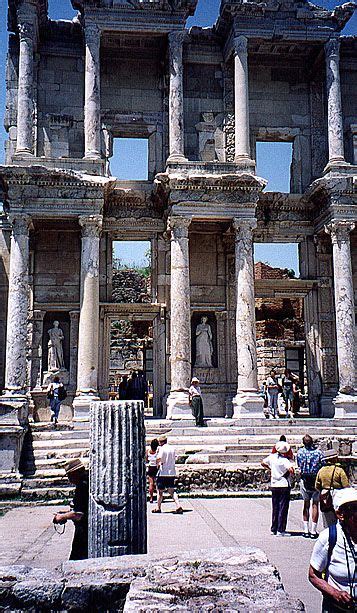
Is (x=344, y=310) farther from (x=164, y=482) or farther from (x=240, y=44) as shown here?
(x=164, y=482)

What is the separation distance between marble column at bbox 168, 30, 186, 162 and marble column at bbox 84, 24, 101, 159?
2.21m

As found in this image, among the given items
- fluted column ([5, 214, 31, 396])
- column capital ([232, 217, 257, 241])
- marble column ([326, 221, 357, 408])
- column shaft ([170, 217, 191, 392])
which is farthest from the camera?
column capital ([232, 217, 257, 241])

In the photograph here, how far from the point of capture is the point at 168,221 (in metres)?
19.9

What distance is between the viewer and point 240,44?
21.0m

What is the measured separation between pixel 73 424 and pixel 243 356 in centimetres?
512

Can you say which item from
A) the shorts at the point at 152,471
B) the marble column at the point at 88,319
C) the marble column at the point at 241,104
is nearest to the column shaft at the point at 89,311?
the marble column at the point at 88,319

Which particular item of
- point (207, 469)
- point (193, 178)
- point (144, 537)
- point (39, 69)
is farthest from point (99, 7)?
point (144, 537)

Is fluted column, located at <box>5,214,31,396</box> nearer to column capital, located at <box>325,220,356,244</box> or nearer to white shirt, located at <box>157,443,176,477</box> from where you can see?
white shirt, located at <box>157,443,176,477</box>

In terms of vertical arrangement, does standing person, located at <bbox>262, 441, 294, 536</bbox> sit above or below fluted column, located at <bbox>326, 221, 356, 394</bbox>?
below

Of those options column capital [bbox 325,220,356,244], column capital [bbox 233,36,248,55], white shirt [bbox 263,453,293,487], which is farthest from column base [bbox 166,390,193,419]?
column capital [bbox 233,36,248,55]

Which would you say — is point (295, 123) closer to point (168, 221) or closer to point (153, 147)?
point (153, 147)

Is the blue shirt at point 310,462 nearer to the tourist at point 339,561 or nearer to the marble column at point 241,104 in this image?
the tourist at point 339,561

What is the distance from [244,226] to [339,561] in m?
16.2

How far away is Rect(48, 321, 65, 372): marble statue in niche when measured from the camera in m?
20.5
